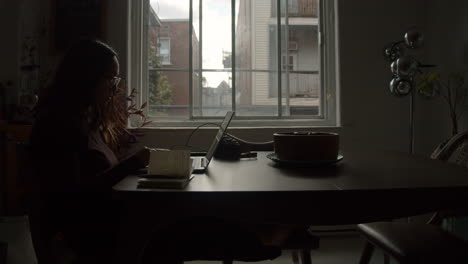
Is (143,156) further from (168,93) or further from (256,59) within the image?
(256,59)

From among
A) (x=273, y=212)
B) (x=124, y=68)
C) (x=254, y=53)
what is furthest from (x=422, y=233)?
(x=124, y=68)

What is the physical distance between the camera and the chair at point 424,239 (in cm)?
111

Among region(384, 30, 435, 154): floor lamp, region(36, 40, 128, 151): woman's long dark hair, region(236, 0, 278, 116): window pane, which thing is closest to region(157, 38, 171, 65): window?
region(236, 0, 278, 116): window pane

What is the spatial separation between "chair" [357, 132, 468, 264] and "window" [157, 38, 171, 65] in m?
2.17

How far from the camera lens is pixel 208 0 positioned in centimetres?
297

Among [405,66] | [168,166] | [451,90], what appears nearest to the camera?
[168,166]

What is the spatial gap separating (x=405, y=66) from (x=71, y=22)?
255cm

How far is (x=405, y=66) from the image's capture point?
2447mm

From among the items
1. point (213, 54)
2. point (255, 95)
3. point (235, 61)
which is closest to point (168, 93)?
point (213, 54)

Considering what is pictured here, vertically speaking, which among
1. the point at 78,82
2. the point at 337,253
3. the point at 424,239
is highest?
the point at 78,82

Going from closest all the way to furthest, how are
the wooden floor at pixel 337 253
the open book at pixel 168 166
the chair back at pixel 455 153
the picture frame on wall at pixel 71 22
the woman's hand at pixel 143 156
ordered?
the open book at pixel 168 166, the woman's hand at pixel 143 156, the chair back at pixel 455 153, the wooden floor at pixel 337 253, the picture frame on wall at pixel 71 22

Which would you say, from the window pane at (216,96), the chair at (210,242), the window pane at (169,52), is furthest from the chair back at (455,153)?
the window pane at (169,52)

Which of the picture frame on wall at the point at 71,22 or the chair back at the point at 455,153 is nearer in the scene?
the chair back at the point at 455,153

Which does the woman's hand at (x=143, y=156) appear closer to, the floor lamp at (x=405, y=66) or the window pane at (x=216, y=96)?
the window pane at (x=216, y=96)
